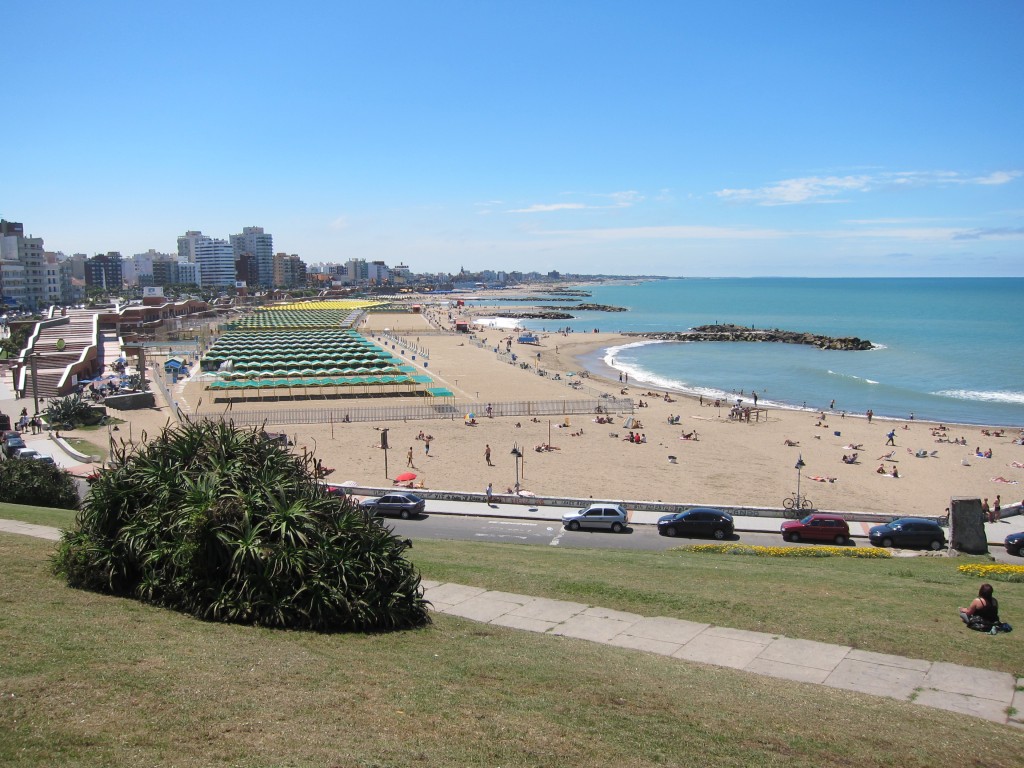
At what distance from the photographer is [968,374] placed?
62.9 m

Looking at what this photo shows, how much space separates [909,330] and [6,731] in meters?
116

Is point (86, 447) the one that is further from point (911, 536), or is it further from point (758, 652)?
point (911, 536)

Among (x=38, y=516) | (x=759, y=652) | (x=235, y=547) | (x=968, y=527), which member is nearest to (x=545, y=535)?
(x=968, y=527)

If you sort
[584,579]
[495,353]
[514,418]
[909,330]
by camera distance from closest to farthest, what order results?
[584,579], [514,418], [495,353], [909,330]

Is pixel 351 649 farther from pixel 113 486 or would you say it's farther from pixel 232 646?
pixel 113 486

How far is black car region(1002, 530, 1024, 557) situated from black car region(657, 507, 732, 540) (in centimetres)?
648

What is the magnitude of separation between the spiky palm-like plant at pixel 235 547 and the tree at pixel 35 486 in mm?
9880

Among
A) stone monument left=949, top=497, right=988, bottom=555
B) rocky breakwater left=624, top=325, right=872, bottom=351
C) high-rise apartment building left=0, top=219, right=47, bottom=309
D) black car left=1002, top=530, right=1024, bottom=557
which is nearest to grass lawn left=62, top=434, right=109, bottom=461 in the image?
stone monument left=949, top=497, right=988, bottom=555

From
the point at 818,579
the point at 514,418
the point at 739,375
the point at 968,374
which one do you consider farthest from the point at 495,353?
the point at 818,579

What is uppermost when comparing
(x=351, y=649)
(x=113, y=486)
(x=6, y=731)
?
(x=113, y=486)

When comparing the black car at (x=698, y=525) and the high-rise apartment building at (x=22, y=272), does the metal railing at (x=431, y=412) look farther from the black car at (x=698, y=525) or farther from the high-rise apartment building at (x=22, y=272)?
the high-rise apartment building at (x=22, y=272)

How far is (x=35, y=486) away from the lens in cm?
1920

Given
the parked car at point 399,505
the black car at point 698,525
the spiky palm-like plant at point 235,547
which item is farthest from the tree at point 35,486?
the black car at point 698,525

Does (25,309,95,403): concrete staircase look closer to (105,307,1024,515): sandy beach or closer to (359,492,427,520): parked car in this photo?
(105,307,1024,515): sandy beach
